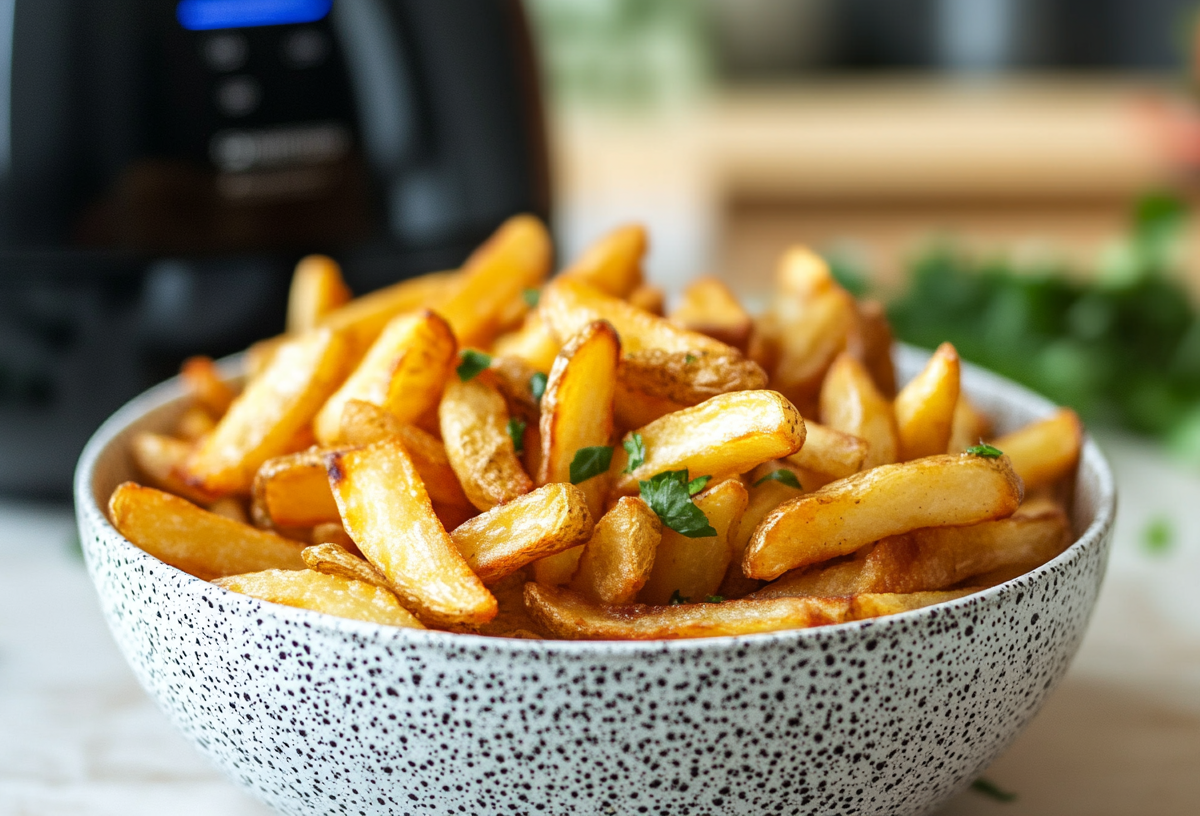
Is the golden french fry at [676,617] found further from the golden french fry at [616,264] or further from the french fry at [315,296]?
the french fry at [315,296]

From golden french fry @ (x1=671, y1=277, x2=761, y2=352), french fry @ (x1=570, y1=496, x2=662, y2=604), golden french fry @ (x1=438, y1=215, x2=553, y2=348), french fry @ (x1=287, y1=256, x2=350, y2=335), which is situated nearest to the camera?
french fry @ (x1=570, y1=496, x2=662, y2=604)

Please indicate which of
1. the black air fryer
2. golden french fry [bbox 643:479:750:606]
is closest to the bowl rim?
golden french fry [bbox 643:479:750:606]

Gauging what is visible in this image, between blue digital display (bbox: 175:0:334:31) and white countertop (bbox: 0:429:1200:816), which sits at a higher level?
blue digital display (bbox: 175:0:334:31)

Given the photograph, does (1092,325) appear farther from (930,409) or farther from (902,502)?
(902,502)

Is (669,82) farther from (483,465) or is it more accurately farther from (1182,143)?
(483,465)

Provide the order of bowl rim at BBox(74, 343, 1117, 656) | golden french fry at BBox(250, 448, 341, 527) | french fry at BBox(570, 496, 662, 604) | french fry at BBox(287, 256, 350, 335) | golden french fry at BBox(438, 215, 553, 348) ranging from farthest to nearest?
french fry at BBox(287, 256, 350, 335)
golden french fry at BBox(438, 215, 553, 348)
golden french fry at BBox(250, 448, 341, 527)
french fry at BBox(570, 496, 662, 604)
bowl rim at BBox(74, 343, 1117, 656)

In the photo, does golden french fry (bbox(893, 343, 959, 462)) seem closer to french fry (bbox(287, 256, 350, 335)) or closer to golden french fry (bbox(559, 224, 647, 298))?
golden french fry (bbox(559, 224, 647, 298))

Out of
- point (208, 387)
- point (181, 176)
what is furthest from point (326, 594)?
point (181, 176)

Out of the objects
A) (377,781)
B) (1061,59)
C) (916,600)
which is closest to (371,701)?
(377,781)
